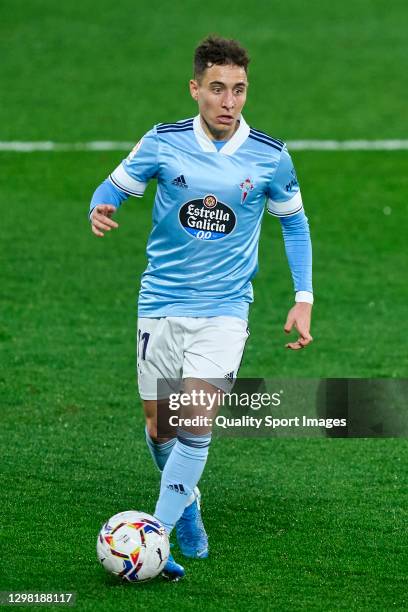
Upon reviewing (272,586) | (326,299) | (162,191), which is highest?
(162,191)

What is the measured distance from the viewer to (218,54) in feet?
24.3

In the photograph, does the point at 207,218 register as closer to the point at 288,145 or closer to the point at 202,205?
the point at 202,205

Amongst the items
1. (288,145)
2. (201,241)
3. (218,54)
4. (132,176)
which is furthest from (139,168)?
(288,145)

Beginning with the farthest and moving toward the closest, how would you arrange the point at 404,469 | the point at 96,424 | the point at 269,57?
the point at 269,57 → the point at 96,424 → the point at 404,469

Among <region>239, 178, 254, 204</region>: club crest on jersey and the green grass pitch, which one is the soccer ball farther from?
<region>239, 178, 254, 204</region>: club crest on jersey

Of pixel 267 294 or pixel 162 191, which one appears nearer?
pixel 162 191

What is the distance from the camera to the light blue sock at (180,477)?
288 inches

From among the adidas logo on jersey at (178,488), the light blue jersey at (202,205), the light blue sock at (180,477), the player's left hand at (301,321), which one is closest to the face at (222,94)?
the light blue jersey at (202,205)

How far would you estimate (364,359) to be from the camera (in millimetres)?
12203

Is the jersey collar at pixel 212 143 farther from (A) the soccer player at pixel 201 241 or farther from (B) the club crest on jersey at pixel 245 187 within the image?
(B) the club crest on jersey at pixel 245 187

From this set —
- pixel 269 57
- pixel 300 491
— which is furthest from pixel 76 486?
pixel 269 57

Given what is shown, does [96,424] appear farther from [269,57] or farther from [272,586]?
[269,57]

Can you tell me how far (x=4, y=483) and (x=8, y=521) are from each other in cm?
73

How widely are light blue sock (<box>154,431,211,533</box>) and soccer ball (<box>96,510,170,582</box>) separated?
0.66ft
